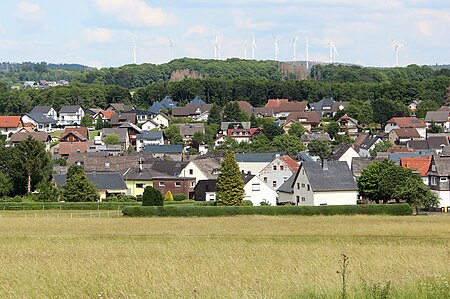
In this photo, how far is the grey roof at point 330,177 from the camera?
49.0 metres

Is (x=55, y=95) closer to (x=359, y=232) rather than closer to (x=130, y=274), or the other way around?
(x=359, y=232)

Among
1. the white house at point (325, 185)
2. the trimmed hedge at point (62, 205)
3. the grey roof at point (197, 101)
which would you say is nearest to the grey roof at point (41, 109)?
the grey roof at point (197, 101)

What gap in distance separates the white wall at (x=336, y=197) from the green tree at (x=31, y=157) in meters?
21.6

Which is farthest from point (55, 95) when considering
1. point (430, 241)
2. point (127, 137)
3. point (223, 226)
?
point (430, 241)

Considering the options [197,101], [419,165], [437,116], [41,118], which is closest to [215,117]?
[197,101]

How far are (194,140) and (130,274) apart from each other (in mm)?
80951

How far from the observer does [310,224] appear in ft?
108

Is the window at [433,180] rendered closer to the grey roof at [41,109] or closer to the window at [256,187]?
the window at [256,187]

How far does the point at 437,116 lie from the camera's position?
4318 inches

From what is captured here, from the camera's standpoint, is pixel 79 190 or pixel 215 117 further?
pixel 215 117

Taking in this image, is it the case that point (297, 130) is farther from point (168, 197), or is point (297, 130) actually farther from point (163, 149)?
point (168, 197)

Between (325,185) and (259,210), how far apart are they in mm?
10263

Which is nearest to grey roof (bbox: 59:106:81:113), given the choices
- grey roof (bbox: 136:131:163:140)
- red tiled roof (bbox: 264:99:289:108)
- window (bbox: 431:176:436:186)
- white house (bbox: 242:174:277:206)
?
grey roof (bbox: 136:131:163:140)

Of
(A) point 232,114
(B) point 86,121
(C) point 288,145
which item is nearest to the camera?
(C) point 288,145
